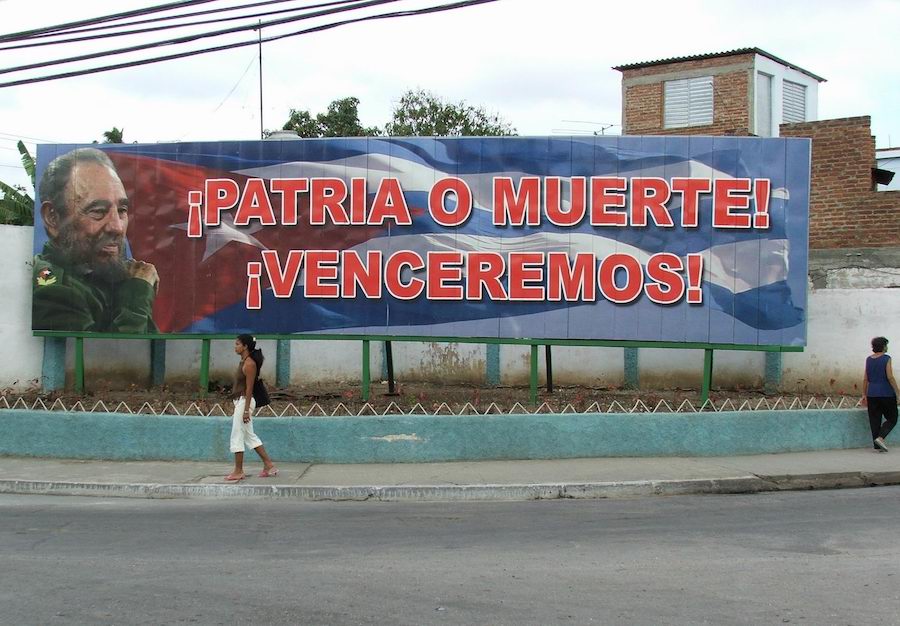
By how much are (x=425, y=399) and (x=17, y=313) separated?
6.99 m

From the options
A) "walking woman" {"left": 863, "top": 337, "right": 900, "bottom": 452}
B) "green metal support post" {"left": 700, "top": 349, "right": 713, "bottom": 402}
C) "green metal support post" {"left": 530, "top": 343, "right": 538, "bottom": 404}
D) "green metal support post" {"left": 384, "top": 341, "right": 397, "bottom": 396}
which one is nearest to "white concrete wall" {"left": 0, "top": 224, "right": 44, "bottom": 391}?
"green metal support post" {"left": 384, "top": 341, "right": 397, "bottom": 396}

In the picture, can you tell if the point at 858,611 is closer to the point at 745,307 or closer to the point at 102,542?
the point at 102,542

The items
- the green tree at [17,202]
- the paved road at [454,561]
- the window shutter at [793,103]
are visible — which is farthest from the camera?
the window shutter at [793,103]

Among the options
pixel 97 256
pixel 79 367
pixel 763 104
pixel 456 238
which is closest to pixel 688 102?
pixel 763 104

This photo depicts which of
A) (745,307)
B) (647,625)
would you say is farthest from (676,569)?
(745,307)

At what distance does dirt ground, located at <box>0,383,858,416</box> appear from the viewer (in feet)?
41.4

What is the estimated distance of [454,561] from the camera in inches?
276

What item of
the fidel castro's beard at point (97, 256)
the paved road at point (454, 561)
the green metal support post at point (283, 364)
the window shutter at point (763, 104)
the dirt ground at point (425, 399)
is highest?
the window shutter at point (763, 104)

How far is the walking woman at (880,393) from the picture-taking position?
1187cm

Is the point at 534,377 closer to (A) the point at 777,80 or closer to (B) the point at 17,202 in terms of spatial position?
(B) the point at 17,202

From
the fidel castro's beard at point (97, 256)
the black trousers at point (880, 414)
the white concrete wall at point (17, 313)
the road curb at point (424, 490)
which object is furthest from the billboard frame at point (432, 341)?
the road curb at point (424, 490)

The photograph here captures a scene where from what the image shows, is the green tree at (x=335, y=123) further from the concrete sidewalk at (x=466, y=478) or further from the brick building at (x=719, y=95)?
the concrete sidewalk at (x=466, y=478)

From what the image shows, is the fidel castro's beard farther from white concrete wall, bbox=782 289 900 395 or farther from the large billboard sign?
white concrete wall, bbox=782 289 900 395

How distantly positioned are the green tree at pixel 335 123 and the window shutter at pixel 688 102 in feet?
39.0
